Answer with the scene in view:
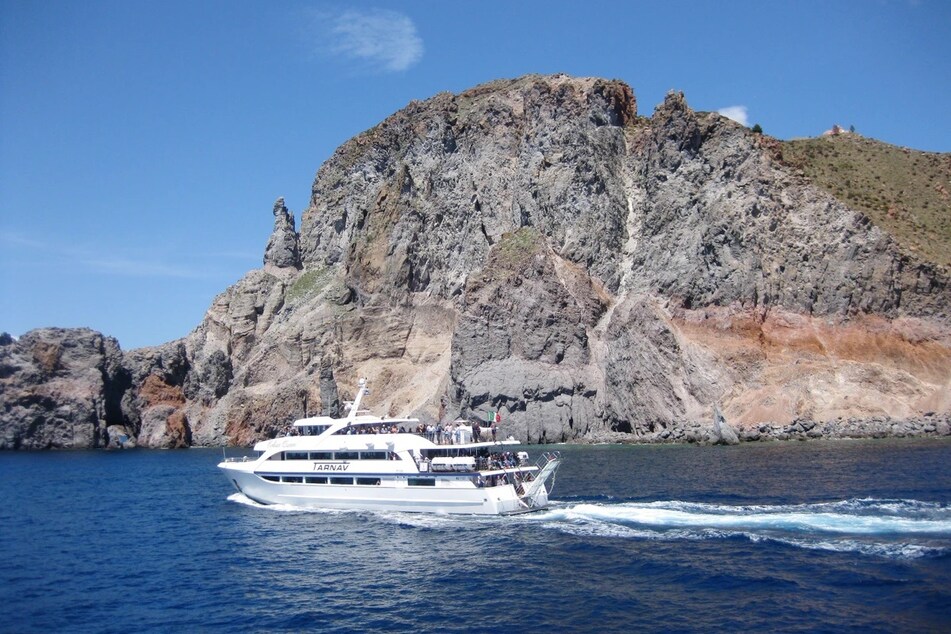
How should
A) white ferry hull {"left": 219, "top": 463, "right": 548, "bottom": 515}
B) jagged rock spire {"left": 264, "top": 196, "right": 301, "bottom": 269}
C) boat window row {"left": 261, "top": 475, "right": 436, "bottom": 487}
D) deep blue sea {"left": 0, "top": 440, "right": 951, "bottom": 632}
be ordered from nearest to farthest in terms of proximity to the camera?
deep blue sea {"left": 0, "top": 440, "right": 951, "bottom": 632} < white ferry hull {"left": 219, "top": 463, "right": 548, "bottom": 515} < boat window row {"left": 261, "top": 475, "right": 436, "bottom": 487} < jagged rock spire {"left": 264, "top": 196, "right": 301, "bottom": 269}

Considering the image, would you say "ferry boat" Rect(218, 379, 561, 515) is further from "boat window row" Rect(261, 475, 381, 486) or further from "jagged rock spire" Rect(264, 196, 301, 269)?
"jagged rock spire" Rect(264, 196, 301, 269)

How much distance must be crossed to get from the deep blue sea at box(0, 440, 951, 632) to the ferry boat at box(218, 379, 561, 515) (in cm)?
114

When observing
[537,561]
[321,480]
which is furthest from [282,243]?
[537,561]

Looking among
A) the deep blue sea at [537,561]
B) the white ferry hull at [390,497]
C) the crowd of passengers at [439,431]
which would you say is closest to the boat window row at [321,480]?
the white ferry hull at [390,497]

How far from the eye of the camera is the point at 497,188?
11550cm

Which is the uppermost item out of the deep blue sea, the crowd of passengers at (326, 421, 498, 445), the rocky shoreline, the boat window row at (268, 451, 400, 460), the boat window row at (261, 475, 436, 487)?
the crowd of passengers at (326, 421, 498, 445)

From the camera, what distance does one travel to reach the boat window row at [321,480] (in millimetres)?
45131

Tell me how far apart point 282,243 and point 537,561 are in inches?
4539

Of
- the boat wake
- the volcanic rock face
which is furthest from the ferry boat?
the volcanic rock face

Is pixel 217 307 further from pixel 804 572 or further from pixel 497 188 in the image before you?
pixel 804 572

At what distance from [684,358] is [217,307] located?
78.9 m

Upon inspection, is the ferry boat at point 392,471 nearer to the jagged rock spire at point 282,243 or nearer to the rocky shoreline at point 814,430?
the rocky shoreline at point 814,430

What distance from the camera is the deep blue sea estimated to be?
1006 inches

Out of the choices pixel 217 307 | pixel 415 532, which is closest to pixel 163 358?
pixel 217 307
